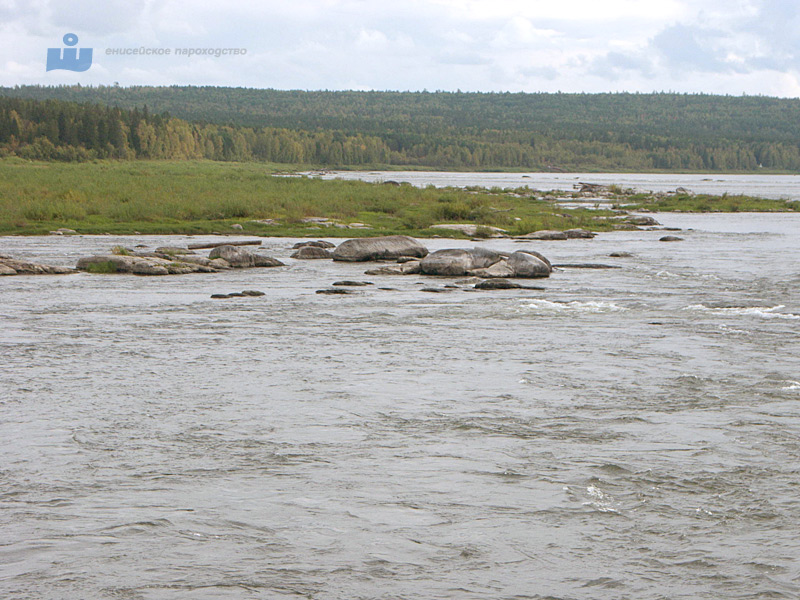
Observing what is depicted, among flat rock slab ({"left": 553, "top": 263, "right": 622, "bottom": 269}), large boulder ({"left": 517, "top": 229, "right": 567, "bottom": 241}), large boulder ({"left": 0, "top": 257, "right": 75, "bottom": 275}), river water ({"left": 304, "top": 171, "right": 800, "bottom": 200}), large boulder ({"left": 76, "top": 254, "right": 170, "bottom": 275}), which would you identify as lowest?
large boulder ({"left": 0, "top": 257, "right": 75, "bottom": 275})

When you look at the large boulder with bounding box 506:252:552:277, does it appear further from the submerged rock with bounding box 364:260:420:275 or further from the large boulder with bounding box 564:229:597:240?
the large boulder with bounding box 564:229:597:240

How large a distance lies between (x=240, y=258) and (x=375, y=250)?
14.7 ft

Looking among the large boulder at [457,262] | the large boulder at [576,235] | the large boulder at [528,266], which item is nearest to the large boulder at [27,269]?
the large boulder at [457,262]

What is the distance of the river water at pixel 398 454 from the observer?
6.54 m

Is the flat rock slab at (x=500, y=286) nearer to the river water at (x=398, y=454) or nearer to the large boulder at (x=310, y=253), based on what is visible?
the river water at (x=398, y=454)

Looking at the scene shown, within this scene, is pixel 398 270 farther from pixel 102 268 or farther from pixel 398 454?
pixel 398 454

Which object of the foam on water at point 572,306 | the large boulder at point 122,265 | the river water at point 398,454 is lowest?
the river water at point 398,454

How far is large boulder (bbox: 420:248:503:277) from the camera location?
27.0 metres

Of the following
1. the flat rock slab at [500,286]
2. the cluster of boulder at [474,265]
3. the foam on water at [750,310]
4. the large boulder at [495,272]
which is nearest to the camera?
the foam on water at [750,310]

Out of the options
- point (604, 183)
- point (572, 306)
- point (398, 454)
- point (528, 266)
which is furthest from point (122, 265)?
point (604, 183)

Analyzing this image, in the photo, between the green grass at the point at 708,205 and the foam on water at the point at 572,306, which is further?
the green grass at the point at 708,205

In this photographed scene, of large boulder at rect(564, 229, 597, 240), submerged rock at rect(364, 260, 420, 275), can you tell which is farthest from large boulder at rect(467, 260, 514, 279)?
large boulder at rect(564, 229, 597, 240)

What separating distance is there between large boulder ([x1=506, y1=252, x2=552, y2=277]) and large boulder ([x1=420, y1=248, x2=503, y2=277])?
0.77 metres

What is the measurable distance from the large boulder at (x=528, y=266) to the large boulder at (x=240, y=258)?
7402 mm
